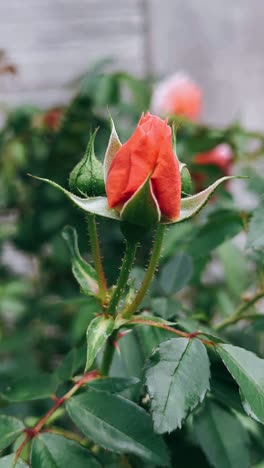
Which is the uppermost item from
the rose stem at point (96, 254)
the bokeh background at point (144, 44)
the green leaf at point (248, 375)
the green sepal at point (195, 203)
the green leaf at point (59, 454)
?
the green sepal at point (195, 203)

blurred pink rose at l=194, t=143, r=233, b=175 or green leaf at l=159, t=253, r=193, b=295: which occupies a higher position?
green leaf at l=159, t=253, r=193, b=295

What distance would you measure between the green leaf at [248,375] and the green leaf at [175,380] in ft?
0.06

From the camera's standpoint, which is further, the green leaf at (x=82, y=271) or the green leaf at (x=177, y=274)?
the green leaf at (x=177, y=274)

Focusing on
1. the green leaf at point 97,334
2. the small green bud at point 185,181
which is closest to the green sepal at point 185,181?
the small green bud at point 185,181

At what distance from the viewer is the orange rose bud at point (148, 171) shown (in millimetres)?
420

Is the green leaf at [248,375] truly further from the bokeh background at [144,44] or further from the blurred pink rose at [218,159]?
the bokeh background at [144,44]

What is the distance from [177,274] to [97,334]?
8.0 inches

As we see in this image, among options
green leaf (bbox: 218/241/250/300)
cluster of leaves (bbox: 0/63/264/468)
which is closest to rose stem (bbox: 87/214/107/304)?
cluster of leaves (bbox: 0/63/264/468)

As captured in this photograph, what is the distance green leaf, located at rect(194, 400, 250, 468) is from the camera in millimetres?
530

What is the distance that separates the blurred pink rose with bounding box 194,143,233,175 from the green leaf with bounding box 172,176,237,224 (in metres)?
0.68

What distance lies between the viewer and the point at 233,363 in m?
0.47

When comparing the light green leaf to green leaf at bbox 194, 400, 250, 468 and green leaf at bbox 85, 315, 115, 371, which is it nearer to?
green leaf at bbox 85, 315, 115, 371

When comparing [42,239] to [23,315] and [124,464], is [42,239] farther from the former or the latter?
[124,464]

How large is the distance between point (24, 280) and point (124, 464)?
1017mm
